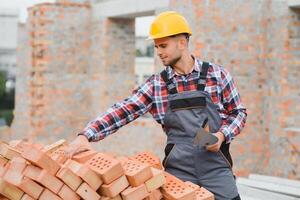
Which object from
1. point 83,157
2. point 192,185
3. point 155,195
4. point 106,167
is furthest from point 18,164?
point 192,185

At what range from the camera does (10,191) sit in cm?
342

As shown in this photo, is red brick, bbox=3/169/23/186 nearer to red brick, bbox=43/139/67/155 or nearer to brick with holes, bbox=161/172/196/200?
red brick, bbox=43/139/67/155

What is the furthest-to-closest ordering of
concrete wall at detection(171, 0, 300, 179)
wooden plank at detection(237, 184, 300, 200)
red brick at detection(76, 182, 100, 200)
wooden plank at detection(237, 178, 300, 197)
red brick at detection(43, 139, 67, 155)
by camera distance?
concrete wall at detection(171, 0, 300, 179) < wooden plank at detection(237, 178, 300, 197) < wooden plank at detection(237, 184, 300, 200) < red brick at detection(43, 139, 67, 155) < red brick at detection(76, 182, 100, 200)

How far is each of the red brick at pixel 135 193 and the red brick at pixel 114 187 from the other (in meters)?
0.03

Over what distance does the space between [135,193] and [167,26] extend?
3.40ft

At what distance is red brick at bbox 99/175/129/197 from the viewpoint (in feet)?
11.1

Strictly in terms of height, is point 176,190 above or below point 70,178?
below

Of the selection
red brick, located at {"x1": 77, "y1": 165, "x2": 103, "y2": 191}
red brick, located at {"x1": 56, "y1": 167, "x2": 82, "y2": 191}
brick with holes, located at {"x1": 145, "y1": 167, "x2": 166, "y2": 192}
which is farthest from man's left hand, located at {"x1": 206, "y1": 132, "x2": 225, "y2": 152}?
red brick, located at {"x1": 56, "y1": 167, "x2": 82, "y2": 191}

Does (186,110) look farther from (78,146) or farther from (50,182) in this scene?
(50,182)

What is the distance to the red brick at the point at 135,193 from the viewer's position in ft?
11.2

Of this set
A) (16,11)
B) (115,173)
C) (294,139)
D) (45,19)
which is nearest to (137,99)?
(115,173)

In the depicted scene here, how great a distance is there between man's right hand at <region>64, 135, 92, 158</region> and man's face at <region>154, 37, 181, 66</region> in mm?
667

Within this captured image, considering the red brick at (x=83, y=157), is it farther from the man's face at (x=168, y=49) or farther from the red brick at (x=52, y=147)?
the man's face at (x=168, y=49)

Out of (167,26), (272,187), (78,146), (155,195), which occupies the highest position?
(167,26)
